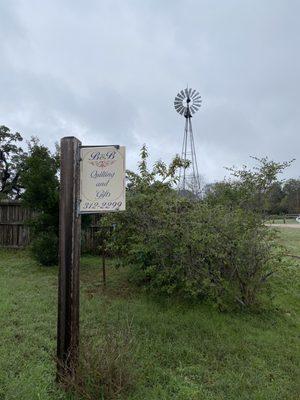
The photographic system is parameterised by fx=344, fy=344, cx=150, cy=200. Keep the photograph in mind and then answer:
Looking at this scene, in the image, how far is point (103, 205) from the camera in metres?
2.64

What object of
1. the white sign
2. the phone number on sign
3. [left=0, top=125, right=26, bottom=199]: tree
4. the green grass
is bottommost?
the green grass

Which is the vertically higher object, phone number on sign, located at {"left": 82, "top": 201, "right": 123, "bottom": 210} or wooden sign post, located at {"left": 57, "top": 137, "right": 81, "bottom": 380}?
phone number on sign, located at {"left": 82, "top": 201, "right": 123, "bottom": 210}

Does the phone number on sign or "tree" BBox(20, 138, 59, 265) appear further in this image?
"tree" BBox(20, 138, 59, 265)

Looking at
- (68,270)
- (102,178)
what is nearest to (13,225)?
(68,270)

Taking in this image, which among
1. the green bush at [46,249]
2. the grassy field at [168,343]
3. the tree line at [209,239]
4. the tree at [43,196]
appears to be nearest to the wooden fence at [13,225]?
the tree at [43,196]

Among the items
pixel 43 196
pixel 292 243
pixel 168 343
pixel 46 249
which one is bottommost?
pixel 168 343

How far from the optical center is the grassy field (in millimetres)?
2811

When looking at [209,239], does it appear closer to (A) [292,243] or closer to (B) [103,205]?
(B) [103,205]

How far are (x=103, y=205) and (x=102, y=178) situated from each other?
0.70ft

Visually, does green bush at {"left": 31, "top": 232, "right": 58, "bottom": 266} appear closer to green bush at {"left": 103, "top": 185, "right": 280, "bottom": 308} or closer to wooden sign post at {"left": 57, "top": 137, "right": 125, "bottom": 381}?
green bush at {"left": 103, "top": 185, "right": 280, "bottom": 308}

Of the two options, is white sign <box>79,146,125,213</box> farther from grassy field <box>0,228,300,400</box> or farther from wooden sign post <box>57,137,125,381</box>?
grassy field <box>0,228,300,400</box>

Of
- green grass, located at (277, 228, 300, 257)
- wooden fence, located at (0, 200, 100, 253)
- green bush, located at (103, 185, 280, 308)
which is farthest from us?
green grass, located at (277, 228, 300, 257)

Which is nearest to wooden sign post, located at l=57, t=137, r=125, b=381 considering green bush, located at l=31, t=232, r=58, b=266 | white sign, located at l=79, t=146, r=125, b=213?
white sign, located at l=79, t=146, r=125, b=213

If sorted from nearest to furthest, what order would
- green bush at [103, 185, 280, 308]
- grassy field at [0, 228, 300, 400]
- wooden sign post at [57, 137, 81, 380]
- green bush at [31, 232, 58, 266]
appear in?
wooden sign post at [57, 137, 81, 380] < grassy field at [0, 228, 300, 400] < green bush at [103, 185, 280, 308] < green bush at [31, 232, 58, 266]
